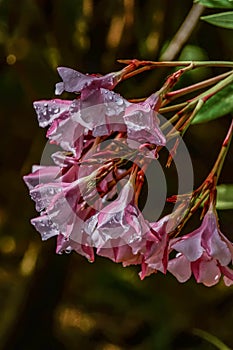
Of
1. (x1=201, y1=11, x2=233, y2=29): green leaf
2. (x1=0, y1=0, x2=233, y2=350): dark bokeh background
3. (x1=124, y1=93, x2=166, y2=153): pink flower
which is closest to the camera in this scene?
(x1=124, y1=93, x2=166, y2=153): pink flower

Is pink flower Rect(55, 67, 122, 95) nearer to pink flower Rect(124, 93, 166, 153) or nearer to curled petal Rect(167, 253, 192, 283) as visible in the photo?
pink flower Rect(124, 93, 166, 153)

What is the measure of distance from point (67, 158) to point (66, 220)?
0.13ft

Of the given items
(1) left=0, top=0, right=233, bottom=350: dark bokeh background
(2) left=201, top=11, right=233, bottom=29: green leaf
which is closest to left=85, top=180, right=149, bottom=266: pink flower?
(2) left=201, top=11, right=233, bottom=29: green leaf

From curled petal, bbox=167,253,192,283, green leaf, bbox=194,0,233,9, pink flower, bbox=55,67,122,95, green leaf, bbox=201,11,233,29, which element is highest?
pink flower, bbox=55,67,122,95

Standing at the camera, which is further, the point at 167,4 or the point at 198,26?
the point at 167,4

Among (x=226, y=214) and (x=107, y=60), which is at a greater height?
(x=107, y=60)

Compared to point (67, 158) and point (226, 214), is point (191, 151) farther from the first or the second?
point (67, 158)

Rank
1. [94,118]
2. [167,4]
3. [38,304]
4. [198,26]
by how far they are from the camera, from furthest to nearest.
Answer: [38,304] < [167,4] < [198,26] < [94,118]

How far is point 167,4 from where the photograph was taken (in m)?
1.00

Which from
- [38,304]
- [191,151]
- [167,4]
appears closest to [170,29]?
→ [167,4]

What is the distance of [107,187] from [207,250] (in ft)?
0.24

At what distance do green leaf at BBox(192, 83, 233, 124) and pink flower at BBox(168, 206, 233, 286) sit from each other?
176 mm

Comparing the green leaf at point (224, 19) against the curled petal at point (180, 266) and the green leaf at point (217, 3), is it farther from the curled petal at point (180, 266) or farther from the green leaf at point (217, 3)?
the curled petal at point (180, 266)

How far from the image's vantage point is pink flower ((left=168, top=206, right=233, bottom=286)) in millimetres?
483
